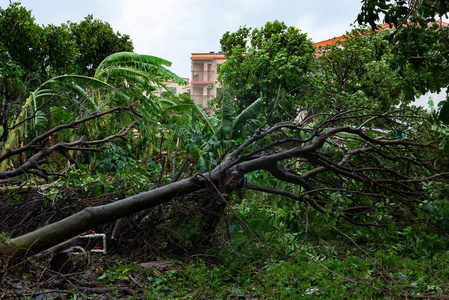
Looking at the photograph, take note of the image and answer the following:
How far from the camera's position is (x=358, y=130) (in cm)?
475

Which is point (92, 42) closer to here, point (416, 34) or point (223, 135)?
point (223, 135)

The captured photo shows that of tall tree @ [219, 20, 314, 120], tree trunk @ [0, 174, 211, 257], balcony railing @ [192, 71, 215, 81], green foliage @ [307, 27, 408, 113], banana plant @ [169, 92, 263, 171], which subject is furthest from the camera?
balcony railing @ [192, 71, 215, 81]

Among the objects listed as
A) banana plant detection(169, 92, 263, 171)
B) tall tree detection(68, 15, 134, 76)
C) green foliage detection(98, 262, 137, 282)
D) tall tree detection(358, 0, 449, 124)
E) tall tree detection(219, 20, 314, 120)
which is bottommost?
green foliage detection(98, 262, 137, 282)

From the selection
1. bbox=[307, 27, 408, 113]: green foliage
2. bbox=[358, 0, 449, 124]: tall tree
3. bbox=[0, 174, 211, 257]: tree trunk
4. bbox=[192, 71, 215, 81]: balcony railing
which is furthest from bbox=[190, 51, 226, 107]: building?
bbox=[358, 0, 449, 124]: tall tree

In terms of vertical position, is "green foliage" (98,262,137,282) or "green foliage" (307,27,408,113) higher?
"green foliage" (307,27,408,113)

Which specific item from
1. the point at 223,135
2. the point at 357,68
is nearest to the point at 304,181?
the point at 223,135

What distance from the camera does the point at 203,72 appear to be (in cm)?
4450

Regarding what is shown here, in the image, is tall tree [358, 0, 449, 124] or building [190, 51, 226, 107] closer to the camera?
tall tree [358, 0, 449, 124]

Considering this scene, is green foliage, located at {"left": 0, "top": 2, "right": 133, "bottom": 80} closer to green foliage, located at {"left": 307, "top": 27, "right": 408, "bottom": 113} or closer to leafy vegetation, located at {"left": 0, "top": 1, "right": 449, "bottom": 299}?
leafy vegetation, located at {"left": 0, "top": 1, "right": 449, "bottom": 299}

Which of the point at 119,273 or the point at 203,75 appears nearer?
the point at 119,273

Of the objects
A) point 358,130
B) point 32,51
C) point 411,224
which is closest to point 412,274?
point 411,224

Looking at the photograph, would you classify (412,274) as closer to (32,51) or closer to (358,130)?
(358,130)

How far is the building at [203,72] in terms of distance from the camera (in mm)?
42719

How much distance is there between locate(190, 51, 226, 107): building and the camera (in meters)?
42.7
